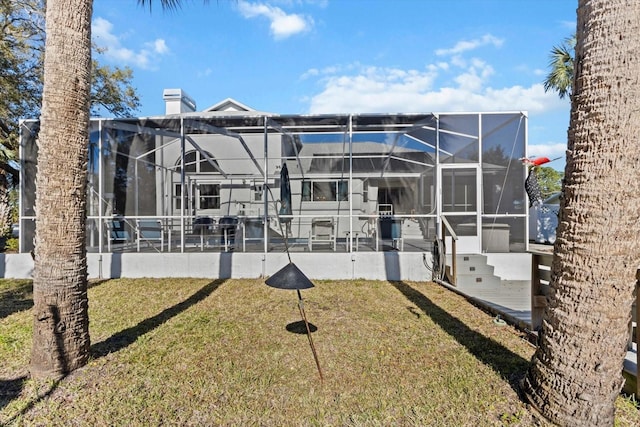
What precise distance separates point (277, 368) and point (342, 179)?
7627mm

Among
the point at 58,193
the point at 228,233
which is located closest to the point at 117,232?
the point at 228,233

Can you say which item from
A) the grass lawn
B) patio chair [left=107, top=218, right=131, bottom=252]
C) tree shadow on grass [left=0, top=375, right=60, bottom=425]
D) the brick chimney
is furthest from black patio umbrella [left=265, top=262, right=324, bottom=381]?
the brick chimney

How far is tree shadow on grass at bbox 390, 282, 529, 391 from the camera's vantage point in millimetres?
3312

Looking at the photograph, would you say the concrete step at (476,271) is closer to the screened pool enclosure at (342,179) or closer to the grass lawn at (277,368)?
the screened pool enclosure at (342,179)

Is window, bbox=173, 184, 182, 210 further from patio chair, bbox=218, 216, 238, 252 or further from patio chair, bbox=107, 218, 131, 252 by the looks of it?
patio chair, bbox=218, 216, 238, 252

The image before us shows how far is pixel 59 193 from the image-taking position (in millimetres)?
3174

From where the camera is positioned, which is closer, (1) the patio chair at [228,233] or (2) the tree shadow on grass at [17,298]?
(2) the tree shadow on grass at [17,298]

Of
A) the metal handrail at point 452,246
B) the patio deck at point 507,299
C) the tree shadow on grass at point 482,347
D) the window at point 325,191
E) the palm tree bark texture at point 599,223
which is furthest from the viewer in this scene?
the window at point 325,191

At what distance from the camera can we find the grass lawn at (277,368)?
267cm

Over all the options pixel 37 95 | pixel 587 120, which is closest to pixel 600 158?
pixel 587 120

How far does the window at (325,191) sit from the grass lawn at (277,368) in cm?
529

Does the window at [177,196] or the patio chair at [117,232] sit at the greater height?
the window at [177,196]

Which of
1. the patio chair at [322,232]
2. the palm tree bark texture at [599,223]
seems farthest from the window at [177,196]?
the palm tree bark texture at [599,223]

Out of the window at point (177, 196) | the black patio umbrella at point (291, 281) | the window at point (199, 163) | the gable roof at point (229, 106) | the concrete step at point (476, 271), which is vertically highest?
the gable roof at point (229, 106)
